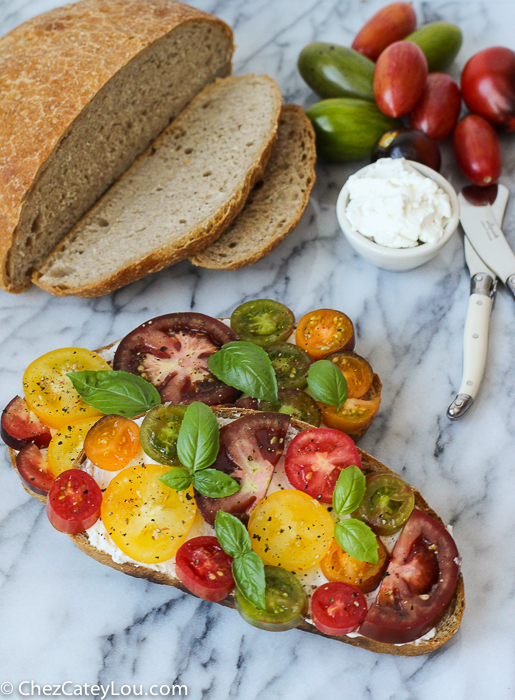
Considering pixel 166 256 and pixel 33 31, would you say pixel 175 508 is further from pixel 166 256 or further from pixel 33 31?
pixel 33 31

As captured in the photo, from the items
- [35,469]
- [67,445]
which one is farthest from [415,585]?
[35,469]

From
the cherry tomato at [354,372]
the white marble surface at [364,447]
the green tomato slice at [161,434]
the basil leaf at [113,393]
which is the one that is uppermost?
the basil leaf at [113,393]

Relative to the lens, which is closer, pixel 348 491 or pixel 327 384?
pixel 348 491

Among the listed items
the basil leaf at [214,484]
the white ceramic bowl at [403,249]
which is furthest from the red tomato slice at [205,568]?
the white ceramic bowl at [403,249]

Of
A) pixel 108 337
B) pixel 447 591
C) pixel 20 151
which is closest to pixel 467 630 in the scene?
pixel 447 591

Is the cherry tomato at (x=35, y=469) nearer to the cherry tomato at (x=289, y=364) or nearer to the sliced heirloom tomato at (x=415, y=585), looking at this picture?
the cherry tomato at (x=289, y=364)

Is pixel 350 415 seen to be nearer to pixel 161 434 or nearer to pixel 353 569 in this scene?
pixel 353 569

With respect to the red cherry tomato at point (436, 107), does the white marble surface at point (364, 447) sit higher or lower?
lower
